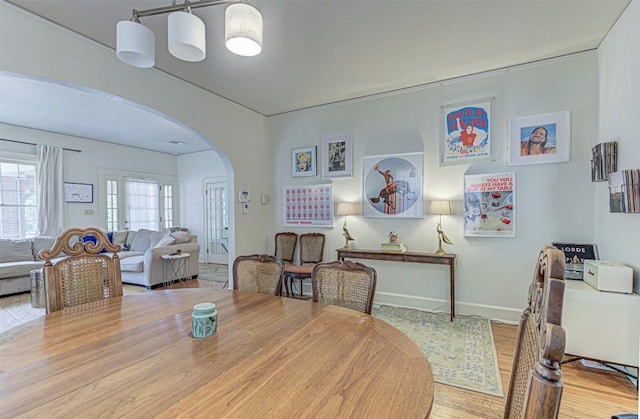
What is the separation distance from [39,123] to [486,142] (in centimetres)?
696

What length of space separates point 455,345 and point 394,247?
127 centimetres

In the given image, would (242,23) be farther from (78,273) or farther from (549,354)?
(78,273)

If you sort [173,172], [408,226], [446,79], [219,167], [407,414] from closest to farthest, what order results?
[407,414] < [446,79] < [408,226] < [219,167] < [173,172]

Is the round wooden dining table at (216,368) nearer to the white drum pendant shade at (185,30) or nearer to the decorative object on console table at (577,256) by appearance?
the white drum pendant shade at (185,30)

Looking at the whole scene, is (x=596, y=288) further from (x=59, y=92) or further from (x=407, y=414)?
(x=59, y=92)

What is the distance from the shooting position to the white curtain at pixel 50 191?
5.39 meters

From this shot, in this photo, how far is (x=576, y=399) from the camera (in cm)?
196

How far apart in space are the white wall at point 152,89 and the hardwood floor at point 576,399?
306cm

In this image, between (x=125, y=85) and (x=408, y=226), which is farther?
(x=408, y=226)

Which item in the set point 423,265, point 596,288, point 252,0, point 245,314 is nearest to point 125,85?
point 252,0

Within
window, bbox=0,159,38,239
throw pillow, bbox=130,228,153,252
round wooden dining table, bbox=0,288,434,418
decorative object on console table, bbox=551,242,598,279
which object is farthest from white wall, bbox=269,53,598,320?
window, bbox=0,159,38,239

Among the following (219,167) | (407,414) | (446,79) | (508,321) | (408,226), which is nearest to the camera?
(407,414)

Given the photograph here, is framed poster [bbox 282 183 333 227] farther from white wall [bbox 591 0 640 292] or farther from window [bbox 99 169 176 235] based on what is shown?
window [bbox 99 169 176 235]

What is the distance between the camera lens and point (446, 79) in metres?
3.46
